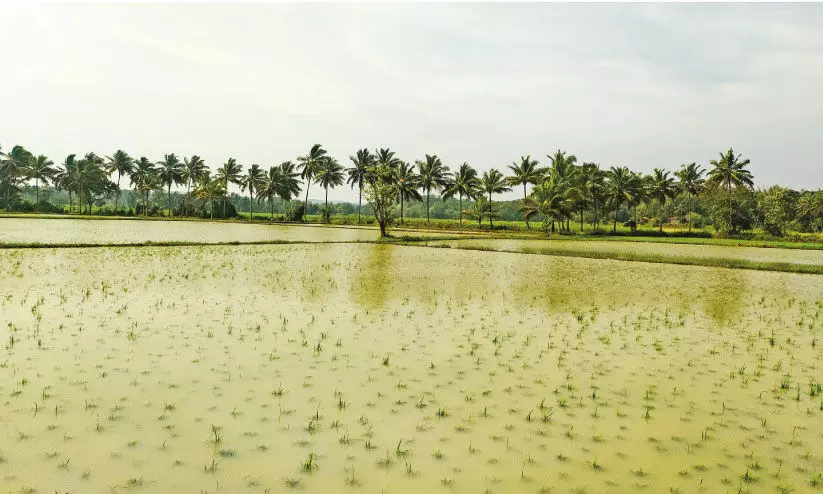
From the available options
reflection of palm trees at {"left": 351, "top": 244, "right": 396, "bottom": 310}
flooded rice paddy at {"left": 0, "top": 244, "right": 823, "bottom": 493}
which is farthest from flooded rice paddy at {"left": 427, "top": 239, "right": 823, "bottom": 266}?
flooded rice paddy at {"left": 0, "top": 244, "right": 823, "bottom": 493}

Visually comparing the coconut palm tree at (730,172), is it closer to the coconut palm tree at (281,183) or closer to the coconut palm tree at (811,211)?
the coconut palm tree at (811,211)

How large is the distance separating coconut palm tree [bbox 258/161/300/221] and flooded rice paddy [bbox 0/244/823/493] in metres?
66.2

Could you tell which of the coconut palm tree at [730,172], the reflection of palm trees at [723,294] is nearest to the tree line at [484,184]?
the coconut palm tree at [730,172]

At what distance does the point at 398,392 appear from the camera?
21.4ft

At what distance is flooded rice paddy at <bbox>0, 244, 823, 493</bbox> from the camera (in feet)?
15.1

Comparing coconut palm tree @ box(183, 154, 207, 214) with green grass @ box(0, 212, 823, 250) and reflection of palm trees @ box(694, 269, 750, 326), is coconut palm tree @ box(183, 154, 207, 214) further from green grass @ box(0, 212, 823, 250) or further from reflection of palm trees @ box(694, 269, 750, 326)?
reflection of palm trees @ box(694, 269, 750, 326)

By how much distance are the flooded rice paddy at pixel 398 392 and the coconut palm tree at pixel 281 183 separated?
66.2 m

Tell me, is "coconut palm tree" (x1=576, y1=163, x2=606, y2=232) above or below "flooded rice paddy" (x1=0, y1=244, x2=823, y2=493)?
above

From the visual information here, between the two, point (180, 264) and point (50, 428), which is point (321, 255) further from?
point (50, 428)

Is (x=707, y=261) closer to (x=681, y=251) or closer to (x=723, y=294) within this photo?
(x=681, y=251)

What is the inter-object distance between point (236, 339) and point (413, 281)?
29.1ft

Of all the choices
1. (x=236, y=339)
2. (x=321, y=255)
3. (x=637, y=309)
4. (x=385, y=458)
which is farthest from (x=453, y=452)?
(x=321, y=255)

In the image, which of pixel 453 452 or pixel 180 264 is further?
pixel 180 264

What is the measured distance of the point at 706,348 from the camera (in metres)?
9.27
